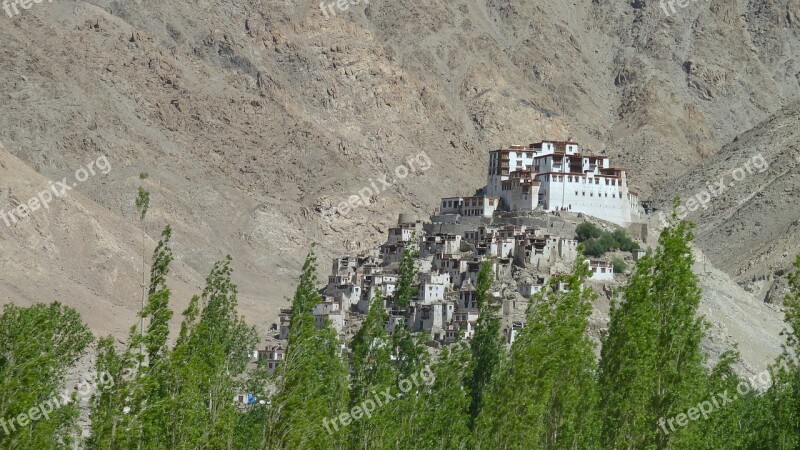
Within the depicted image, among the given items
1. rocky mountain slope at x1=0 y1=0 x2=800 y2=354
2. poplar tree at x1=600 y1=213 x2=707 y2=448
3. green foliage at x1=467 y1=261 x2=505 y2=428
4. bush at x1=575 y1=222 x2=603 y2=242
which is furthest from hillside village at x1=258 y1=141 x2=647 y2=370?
poplar tree at x1=600 y1=213 x2=707 y2=448

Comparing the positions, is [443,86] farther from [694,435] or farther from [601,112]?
[694,435]

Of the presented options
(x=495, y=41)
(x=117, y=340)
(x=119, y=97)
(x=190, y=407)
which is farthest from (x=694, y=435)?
(x=495, y=41)

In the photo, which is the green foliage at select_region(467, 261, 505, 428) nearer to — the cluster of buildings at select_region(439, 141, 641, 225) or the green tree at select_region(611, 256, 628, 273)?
the green tree at select_region(611, 256, 628, 273)

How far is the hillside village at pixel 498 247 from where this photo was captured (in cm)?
8338

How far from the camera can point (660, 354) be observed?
38844mm

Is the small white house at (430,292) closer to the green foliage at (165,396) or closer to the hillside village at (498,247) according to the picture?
the hillside village at (498,247)

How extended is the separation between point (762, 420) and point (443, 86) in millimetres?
131985

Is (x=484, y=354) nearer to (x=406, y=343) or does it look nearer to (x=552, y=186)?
(x=406, y=343)

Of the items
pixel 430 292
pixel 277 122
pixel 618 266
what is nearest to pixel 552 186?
pixel 618 266

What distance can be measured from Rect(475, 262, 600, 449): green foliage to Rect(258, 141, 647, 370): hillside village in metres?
34.6

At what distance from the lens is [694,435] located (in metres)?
39.0

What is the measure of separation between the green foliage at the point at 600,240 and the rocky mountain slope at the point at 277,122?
100ft

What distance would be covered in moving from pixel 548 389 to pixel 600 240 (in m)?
52.1

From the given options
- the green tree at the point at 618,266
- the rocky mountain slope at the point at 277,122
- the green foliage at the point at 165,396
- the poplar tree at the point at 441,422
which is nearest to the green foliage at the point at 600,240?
the green tree at the point at 618,266
